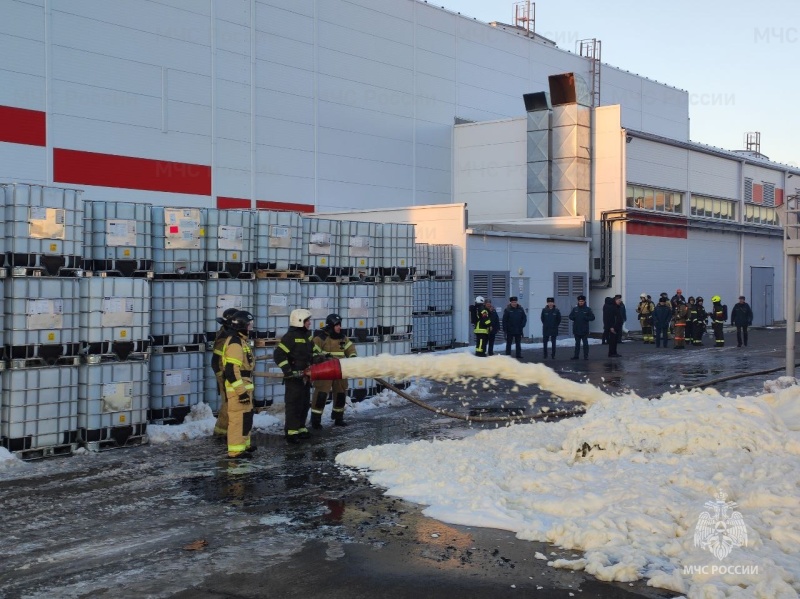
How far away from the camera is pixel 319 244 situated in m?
15.0

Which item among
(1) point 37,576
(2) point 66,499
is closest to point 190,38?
(2) point 66,499

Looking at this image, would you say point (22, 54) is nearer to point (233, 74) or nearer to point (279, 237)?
point (233, 74)

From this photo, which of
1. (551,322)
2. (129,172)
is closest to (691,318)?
(551,322)

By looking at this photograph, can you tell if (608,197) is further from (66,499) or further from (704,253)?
(66,499)

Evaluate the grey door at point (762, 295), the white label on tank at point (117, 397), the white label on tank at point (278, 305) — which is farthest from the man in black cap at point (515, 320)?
the grey door at point (762, 295)

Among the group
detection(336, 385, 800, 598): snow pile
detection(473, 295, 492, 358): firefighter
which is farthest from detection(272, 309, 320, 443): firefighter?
detection(473, 295, 492, 358): firefighter

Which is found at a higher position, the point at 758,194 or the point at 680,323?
the point at 758,194

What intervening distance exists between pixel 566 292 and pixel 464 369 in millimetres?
19425

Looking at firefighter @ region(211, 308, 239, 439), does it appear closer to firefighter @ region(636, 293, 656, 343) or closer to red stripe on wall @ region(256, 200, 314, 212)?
red stripe on wall @ region(256, 200, 314, 212)

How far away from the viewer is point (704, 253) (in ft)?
124

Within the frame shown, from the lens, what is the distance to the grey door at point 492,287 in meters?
26.2

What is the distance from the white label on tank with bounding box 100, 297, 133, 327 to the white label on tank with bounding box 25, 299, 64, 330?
0.58 metres

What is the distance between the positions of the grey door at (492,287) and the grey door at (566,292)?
320cm

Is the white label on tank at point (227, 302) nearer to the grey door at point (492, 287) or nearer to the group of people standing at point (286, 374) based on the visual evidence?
the group of people standing at point (286, 374)
